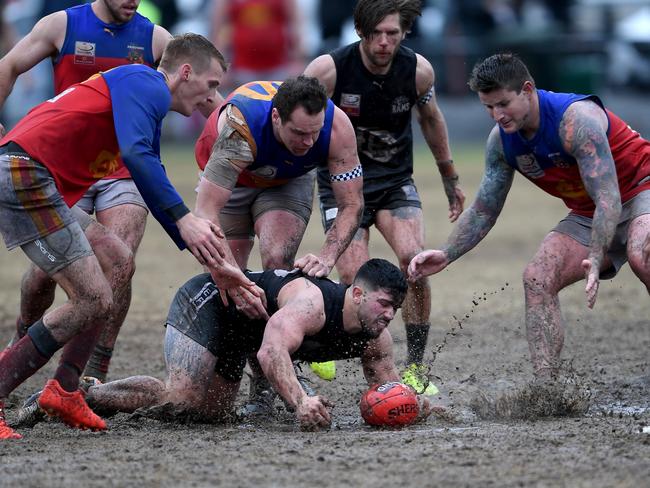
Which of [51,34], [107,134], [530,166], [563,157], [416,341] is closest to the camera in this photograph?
[107,134]

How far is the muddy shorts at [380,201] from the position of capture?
26.3 ft

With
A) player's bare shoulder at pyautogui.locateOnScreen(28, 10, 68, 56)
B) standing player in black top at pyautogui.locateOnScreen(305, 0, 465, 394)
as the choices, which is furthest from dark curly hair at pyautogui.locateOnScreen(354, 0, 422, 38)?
player's bare shoulder at pyautogui.locateOnScreen(28, 10, 68, 56)

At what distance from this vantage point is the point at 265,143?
691 cm

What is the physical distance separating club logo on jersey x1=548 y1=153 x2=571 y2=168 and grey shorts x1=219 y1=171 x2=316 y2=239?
1.53 meters

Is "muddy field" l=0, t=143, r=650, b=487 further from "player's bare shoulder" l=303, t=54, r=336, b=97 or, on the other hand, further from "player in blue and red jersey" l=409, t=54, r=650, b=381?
"player's bare shoulder" l=303, t=54, r=336, b=97

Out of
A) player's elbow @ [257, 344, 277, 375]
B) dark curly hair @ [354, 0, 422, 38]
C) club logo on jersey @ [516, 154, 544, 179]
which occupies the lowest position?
player's elbow @ [257, 344, 277, 375]

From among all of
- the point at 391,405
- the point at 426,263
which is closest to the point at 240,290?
the point at 391,405

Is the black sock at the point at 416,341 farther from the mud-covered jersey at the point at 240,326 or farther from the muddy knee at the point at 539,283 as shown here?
the mud-covered jersey at the point at 240,326

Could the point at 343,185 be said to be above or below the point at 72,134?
below

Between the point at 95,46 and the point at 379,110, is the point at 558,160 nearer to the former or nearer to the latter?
the point at 379,110

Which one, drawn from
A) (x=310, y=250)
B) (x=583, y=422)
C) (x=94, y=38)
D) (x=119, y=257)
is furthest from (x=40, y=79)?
(x=583, y=422)

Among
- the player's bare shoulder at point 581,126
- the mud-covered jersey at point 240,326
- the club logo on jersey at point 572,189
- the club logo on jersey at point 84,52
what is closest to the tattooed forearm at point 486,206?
the club logo on jersey at point 572,189

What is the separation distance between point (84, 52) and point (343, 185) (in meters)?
2.02

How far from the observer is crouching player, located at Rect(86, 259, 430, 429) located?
630 centimetres
